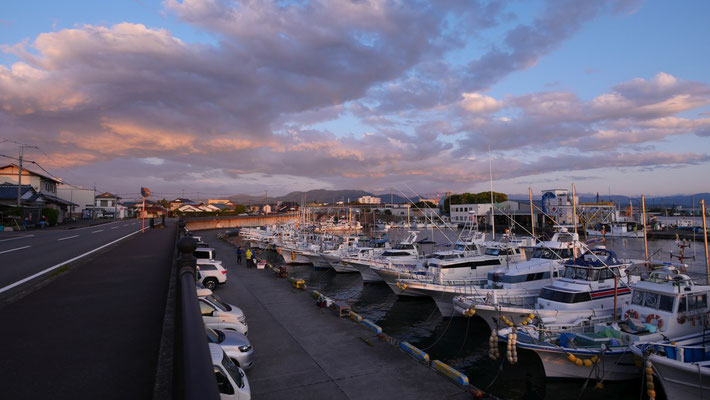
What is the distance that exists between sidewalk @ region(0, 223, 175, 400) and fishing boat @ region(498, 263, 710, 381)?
489 inches

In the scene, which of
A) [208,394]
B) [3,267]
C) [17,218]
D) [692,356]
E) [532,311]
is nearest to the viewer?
[208,394]

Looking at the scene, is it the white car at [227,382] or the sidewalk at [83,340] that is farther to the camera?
the white car at [227,382]

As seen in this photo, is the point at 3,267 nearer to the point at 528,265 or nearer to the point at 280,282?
the point at 280,282

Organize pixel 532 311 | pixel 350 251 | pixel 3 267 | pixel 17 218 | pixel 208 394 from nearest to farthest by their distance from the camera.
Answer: pixel 208 394
pixel 3 267
pixel 532 311
pixel 350 251
pixel 17 218

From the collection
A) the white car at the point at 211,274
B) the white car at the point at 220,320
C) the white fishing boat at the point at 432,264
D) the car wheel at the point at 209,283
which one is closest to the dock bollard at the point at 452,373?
the white car at the point at 220,320

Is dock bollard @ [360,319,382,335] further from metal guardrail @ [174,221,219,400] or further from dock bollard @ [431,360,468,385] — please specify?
metal guardrail @ [174,221,219,400]

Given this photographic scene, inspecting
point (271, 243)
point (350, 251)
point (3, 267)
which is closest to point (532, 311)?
point (3, 267)

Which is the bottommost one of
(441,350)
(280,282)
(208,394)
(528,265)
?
(441,350)

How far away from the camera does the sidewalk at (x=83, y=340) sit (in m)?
4.77

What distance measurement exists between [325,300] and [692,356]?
14.5m

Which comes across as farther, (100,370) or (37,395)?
(100,370)

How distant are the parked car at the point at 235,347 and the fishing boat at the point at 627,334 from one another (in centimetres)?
947

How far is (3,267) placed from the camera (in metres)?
14.9

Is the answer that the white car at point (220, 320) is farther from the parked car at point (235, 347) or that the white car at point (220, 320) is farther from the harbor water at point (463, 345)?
the harbor water at point (463, 345)
